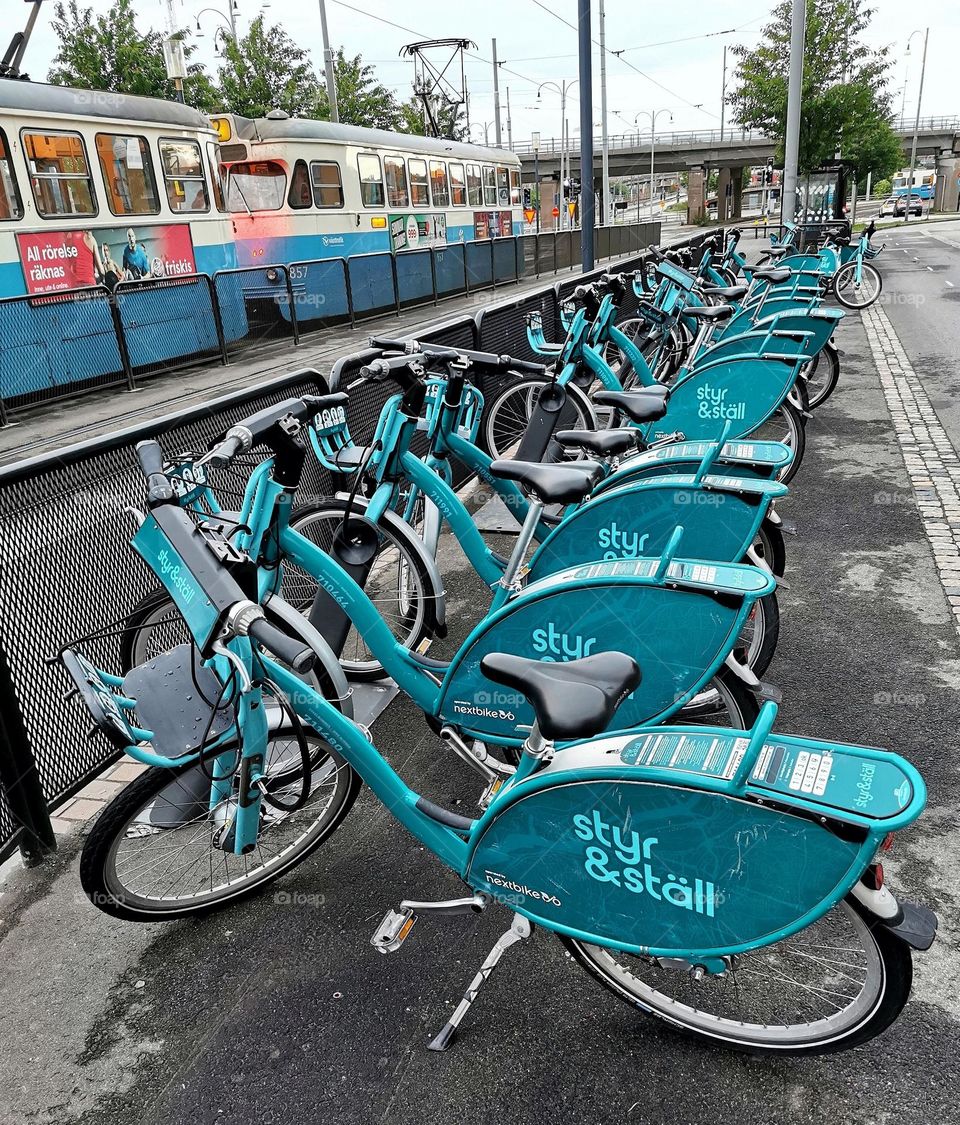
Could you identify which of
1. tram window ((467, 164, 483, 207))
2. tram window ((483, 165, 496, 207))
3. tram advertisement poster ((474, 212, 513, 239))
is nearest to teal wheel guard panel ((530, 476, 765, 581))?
tram advertisement poster ((474, 212, 513, 239))

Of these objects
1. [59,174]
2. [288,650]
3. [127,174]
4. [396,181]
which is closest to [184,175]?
[127,174]

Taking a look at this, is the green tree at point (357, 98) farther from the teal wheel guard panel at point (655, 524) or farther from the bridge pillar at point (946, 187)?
the bridge pillar at point (946, 187)

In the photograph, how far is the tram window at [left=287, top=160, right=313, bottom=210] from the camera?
15.7 meters

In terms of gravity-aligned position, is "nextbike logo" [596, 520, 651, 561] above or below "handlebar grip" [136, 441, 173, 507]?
below

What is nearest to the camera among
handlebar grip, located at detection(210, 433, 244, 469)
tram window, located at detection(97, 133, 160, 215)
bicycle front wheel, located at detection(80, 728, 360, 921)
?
handlebar grip, located at detection(210, 433, 244, 469)

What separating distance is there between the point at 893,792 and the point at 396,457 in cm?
240

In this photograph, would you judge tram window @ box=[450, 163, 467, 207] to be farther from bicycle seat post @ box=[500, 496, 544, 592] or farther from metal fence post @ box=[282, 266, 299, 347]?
bicycle seat post @ box=[500, 496, 544, 592]

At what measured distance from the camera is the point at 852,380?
10.1m

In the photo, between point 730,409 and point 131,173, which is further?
point 131,173

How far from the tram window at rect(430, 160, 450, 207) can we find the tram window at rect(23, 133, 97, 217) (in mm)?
11013

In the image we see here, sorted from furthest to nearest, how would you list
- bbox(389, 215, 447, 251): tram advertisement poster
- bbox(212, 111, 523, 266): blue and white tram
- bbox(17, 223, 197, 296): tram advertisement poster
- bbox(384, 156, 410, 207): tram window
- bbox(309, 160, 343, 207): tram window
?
bbox(389, 215, 447, 251): tram advertisement poster < bbox(384, 156, 410, 207): tram window < bbox(309, 160, 343, 207): tram window < bbox(212, 111, 523, 266): blue and white tram < bbox(17, 223, 197, 296): tram advertisement poster

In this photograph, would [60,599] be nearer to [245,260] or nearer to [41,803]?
[41,803]

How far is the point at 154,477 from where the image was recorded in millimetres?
2328

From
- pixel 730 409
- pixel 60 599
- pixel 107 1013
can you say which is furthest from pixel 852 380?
pixel 107 1013
